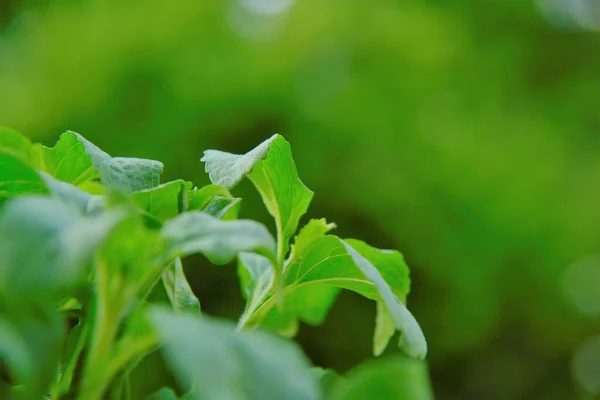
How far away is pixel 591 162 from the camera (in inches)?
157

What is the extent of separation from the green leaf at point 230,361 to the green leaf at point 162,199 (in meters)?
0.09

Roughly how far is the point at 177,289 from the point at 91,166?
3.1 inches

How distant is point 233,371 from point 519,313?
3.37m

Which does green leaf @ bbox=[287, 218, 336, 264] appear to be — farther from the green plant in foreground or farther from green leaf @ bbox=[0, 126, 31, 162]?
green leaf @ bbox=[0, 126, 31, 162]

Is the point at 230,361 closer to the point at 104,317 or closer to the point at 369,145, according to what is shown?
the point at 104,317

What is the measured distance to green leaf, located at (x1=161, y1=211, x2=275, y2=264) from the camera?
0.79ft

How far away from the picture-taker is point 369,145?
10.6 feet

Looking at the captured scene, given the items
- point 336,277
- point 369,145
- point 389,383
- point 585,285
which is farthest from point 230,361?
point 585,285

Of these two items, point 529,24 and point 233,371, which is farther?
point 529,24

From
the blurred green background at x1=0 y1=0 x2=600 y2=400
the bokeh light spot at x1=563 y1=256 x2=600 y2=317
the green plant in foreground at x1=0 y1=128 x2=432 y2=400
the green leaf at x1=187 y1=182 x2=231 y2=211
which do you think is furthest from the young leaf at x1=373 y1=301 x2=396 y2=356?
the bokeh light spot at x1=563 y1=256 x2=600 y2=317

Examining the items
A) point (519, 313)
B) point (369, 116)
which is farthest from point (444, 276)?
point (369, 116)

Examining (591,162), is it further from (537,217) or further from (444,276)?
(444,276)

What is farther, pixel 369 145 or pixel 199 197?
pixel 369 145

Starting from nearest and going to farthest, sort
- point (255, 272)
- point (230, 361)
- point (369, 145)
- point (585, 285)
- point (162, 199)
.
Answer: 1. point (230, 361)
2. point (162, 199)
3. point (255, 272)
4. point (369, 145)
5. point (585, 285)
